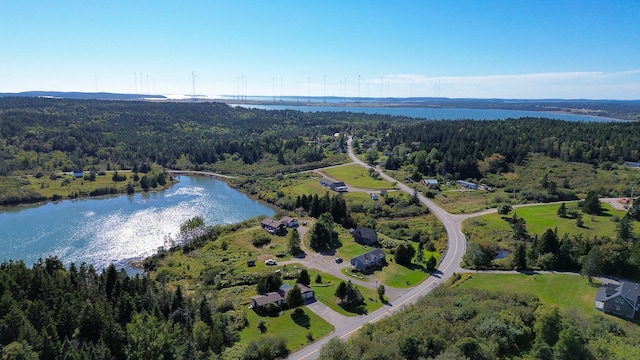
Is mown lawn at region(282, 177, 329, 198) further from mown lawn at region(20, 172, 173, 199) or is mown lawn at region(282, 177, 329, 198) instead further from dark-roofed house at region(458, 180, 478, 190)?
mown lawn at region(20, 172, 173, 199)

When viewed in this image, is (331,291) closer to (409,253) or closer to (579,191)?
(409,253)

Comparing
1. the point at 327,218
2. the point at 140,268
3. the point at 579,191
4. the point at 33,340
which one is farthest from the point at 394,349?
the point at 579,191

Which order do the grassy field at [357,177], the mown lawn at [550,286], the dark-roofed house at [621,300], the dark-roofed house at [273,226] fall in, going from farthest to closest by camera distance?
the grassy field at [357,177] < the dark-roofed house at [273,226] < the mown lawn at [550,286] < the dark-roofed house at [621,300]

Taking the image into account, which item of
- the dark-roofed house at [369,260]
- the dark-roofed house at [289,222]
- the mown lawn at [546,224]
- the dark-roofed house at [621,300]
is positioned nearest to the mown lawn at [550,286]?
the dark-roofed house at [621,300]

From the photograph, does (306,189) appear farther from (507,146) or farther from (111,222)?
(507,146)

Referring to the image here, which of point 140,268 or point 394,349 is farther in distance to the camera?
point 140,268

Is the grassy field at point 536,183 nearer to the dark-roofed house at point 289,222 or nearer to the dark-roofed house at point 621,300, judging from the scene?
the dark-roofed house at point 289,222
